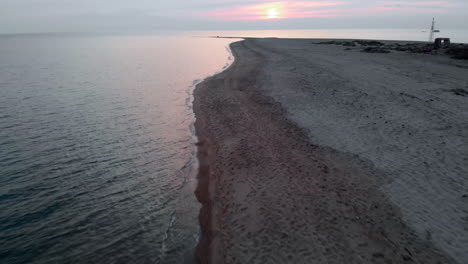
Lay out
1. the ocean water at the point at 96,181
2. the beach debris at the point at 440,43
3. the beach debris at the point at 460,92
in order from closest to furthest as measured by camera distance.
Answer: the ocean water at the point at 96,181, the beach debris at the point at 460,92, the beach debris at the point at 440,43

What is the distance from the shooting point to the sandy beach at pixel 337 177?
7445 millimetres

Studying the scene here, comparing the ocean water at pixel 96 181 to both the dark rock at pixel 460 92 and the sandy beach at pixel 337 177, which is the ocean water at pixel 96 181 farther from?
the dark rock at pixel 460 92

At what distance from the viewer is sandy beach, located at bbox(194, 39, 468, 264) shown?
7445 mm

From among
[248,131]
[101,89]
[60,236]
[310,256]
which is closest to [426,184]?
[310,256]

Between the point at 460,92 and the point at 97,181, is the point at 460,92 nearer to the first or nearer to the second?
the point at 460,92

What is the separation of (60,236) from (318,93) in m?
18.8

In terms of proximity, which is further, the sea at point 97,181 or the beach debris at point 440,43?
the beach debris at point 440,43

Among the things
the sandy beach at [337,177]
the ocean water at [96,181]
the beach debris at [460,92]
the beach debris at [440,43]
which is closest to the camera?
the sandy beach at [337,177]

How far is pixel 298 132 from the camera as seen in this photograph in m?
15.0

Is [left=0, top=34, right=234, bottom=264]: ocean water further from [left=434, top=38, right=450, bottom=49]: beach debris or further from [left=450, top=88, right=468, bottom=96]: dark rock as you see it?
[left=434, top=38, right=450, bottom=49]: beach debris

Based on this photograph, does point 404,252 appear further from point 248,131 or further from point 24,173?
point 24,173

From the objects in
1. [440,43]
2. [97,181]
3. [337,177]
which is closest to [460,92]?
[337,177]

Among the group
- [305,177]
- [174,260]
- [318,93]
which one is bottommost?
[174,260]

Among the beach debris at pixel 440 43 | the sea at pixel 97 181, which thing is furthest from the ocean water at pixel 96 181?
the beach debris at pixel 440 43
